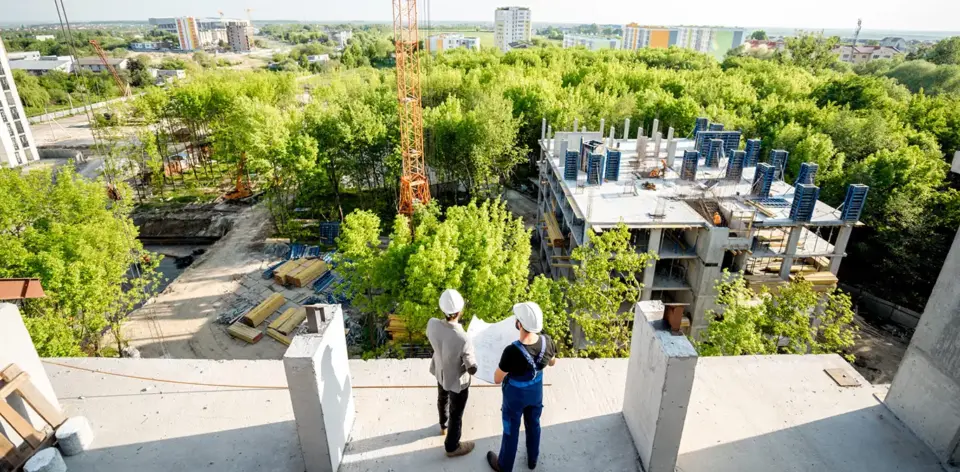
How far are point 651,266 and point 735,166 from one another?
6.83 m

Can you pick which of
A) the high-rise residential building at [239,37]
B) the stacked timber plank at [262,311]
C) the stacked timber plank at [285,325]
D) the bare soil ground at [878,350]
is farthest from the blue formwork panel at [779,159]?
the high-rise residential building at [239,37]

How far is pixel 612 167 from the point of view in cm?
1964

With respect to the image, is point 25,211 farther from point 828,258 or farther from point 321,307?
point 828,258

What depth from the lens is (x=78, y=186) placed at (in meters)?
17.1

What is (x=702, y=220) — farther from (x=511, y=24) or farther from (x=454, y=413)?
(x=511, y=24)

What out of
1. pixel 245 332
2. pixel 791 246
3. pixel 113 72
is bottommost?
pixel 245 332

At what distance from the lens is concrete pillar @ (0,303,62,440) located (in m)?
4.78

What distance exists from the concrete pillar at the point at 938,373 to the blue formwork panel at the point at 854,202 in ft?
42.8

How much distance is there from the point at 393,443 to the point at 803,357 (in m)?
5.68

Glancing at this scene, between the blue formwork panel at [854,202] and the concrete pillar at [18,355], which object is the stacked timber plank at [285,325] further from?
the blue formwork panel at [854,202]

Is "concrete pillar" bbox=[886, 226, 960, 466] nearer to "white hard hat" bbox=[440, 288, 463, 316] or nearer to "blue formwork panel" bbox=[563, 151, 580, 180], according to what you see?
"white hard hat" bbox=[440, 288, 463, 316]

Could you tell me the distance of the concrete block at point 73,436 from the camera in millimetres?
5000

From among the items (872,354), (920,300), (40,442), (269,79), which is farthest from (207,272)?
(920,300)

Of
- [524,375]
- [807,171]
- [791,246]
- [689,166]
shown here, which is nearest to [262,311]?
[524,375]
